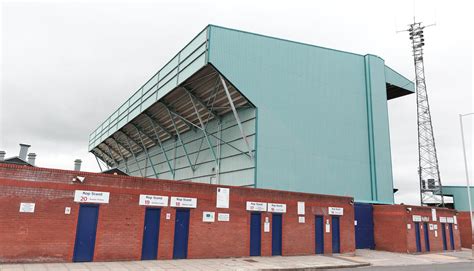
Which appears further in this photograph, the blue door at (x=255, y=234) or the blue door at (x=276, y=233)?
the blue door at (x=276, y=233)

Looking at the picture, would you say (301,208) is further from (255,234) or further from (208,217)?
(208,217)

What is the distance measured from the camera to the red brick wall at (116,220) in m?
13.3

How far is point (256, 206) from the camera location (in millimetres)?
18828

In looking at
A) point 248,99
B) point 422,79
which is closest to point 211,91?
point 248,99

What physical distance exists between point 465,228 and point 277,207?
1014 inches

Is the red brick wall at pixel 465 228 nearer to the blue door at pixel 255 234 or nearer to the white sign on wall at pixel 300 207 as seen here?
the white sign on wall at pixel 300 207

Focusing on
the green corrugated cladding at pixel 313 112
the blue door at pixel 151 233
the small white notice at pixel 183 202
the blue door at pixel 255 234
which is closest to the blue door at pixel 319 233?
the blue door at pixel 255 234

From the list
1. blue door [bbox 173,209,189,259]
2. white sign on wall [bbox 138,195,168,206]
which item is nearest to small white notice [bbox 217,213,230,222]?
blue door [bbox 173,209,189,259]

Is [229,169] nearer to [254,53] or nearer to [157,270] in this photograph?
[254,53]

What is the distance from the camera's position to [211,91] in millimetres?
29844

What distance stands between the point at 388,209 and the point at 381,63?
15.2 metres

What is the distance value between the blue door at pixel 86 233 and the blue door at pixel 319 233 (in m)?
12.2

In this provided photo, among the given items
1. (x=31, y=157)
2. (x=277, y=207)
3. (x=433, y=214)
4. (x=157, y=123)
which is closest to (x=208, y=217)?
(x=277, y=207)

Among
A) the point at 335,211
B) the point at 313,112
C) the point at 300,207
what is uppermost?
the point at 313,112
